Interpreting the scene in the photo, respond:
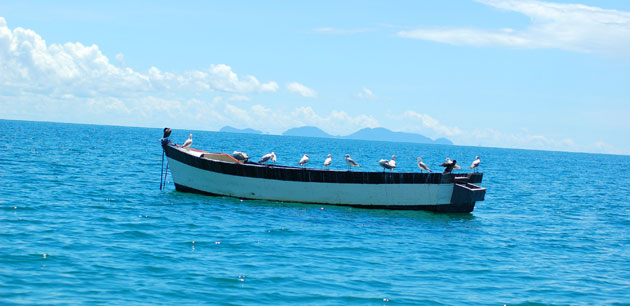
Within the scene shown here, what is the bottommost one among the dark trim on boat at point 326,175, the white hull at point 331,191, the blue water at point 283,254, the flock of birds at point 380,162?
the blue water at point 283,254

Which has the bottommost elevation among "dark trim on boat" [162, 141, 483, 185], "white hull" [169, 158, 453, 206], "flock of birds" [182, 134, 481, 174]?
"white hull" [169, 158, 453, 206]

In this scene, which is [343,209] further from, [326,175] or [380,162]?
[380,162]

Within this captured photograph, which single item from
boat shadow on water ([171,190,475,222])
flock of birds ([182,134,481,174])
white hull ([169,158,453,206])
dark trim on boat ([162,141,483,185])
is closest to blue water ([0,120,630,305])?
boat shadow on water ([171,190,475,222])

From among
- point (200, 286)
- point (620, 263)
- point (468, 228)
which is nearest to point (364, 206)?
point (468, 228)

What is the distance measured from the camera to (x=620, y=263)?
18.0 m

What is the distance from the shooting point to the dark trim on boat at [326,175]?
2420 centimetres

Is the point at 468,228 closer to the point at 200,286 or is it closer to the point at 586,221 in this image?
the point at 586,221

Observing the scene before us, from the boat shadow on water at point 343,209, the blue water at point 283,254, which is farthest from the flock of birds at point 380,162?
the blue water at point 283,254

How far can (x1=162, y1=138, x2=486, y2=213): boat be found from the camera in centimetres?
2438

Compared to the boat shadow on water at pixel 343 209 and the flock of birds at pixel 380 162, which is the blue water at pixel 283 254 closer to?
the boat shadow on water at pixel 343 209

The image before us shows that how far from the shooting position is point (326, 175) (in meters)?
24.7

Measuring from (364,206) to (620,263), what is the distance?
34.4ft

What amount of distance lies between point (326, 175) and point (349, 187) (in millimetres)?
1162

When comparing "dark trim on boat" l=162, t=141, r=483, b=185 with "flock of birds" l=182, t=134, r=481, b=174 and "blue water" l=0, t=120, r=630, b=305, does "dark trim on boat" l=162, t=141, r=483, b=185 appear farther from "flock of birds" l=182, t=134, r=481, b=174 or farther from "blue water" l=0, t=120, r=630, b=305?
"blue water" l=0, t=120, r=630, b=305
